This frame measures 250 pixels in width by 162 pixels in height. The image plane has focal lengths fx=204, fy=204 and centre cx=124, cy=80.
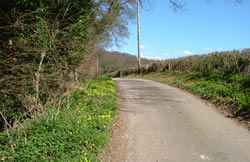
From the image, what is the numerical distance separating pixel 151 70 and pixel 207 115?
18.5 metres

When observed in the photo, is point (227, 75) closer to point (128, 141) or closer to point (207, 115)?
point (207, 115)

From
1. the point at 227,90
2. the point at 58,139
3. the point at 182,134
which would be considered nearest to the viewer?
the point at 58,139

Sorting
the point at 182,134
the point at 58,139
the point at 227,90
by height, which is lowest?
the point at 182,134

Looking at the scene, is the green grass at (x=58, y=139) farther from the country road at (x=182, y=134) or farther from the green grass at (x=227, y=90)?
the green grass at (x=227, y=90)

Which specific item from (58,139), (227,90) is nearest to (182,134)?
(58,139)

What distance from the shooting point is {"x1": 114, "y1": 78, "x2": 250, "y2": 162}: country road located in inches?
167

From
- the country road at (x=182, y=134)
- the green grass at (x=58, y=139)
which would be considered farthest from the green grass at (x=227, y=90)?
the green grass at (x=58, y=139)

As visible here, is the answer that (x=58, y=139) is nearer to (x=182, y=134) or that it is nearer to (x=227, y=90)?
(x=182, y=134)

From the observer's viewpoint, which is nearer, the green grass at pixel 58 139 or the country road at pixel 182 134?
the green grass at pixel 58 139

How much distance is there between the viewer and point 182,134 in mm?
5332

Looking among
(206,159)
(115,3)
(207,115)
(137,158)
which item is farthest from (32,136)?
(115,3)

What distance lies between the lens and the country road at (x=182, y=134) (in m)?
4.23

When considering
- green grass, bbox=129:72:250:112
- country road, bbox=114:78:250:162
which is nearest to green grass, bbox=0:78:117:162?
country road, bbox=114:78:250:162

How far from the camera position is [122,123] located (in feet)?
20.7
